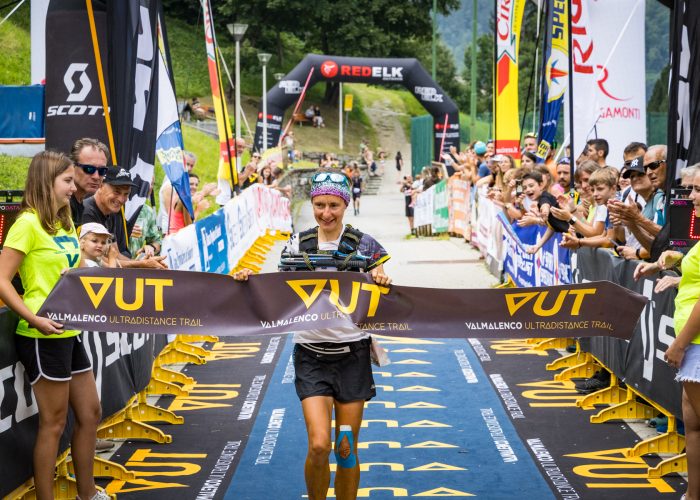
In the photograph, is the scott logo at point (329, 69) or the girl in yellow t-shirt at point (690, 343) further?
the scott logo at point (329, 69)

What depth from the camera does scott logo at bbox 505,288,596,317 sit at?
5973mm

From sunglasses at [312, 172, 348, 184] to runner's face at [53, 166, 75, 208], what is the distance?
138 cm

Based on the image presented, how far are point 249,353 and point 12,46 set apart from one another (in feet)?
112

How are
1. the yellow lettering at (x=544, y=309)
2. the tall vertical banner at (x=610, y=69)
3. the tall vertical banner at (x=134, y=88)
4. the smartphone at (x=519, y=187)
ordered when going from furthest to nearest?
1. the tall vertical banner at (x=610, y=69)
2. the smartphone at (x=519, y=187)
3. the tall vertical banner at (x=134, y=88)
4. the yellow lettering at (x=544, y=309)

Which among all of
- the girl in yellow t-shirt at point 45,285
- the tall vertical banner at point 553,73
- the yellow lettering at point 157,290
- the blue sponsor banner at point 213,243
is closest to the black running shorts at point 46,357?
the girl in yellow t-shirt at point 45,285

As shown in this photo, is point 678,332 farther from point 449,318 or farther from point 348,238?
point 348,238

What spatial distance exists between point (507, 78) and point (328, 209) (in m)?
15.5

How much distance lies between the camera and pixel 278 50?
71312 millimetres

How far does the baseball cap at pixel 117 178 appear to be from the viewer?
22.5ft

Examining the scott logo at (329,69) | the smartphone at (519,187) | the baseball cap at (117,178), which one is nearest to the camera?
the baseball cap at (117,178)

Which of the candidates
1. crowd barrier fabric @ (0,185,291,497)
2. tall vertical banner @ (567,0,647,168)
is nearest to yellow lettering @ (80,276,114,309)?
crowd barrier fabric @ (0,185,291,497)

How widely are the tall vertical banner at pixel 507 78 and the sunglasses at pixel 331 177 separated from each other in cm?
1465

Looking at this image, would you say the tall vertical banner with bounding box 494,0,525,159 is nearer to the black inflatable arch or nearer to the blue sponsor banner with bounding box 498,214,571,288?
the blue sponsor banner with bounding box 498,214,571,288

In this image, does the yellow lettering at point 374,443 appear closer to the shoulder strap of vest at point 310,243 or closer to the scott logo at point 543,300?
the scott logo at point 543,300
